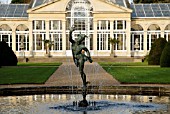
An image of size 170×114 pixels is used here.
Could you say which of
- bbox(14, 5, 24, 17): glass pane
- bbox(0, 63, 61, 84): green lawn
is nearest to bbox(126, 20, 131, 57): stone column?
bbox(14, 5, 24, 17): glass pane

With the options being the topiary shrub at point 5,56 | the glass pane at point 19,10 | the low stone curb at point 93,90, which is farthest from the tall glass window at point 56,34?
the low stone curb at point 93,90

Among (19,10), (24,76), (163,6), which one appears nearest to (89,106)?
(24,76)

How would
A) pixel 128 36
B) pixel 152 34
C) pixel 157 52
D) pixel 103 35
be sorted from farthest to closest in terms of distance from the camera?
pixel 152 34 → pixel 103 35 → pixel 128 36 → pixel 157 52

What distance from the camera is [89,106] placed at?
45.7 feet

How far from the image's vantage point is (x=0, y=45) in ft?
123

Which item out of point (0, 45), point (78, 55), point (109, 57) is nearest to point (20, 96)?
point (78, 55)

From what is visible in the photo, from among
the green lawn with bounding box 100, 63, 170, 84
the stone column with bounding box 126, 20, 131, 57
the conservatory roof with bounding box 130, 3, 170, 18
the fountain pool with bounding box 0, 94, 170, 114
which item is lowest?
the fountain pool with bounding box 0, 94, 170, 114

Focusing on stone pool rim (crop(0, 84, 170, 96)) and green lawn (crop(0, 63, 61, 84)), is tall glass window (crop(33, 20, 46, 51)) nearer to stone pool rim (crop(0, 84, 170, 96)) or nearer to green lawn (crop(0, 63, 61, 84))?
green lawn (crop(0, 63, 61, 84))

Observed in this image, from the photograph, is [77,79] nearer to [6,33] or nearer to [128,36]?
[128,36]

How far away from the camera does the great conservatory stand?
2053 inches

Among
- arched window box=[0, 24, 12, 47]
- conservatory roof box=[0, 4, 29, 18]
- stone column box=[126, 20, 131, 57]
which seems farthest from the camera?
conservatory roof box=[0, 4, 29, 18]

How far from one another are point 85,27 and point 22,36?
7.89m

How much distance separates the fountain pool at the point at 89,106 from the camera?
1302cm

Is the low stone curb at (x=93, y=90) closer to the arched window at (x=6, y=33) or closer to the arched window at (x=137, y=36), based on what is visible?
the arched window at (x=137, y=36)
